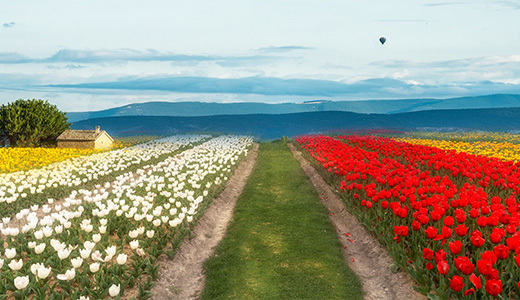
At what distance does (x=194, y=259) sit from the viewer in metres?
12.2

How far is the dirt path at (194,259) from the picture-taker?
10009 mm

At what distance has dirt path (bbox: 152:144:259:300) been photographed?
1001cm

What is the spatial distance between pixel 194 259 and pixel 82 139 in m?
38.1

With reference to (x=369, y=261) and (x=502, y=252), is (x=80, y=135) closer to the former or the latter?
(x=369, y=261)

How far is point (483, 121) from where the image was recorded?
12250 cm

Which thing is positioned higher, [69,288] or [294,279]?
[69,288]

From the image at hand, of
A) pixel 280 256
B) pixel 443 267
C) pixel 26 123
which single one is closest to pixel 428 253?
pixel 443 267

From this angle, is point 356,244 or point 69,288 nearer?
point 69,288

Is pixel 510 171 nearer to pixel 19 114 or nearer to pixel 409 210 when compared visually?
pixel 409 210

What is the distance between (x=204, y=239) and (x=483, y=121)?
12961 centimetres

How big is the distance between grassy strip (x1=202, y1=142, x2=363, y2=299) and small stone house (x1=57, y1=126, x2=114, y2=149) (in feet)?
102

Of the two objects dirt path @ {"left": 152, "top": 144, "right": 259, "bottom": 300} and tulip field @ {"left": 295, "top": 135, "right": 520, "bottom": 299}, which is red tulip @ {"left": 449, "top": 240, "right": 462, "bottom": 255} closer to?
tulip field @ {"left": 295, "top": 135, "right": 520, "bottom": 299}

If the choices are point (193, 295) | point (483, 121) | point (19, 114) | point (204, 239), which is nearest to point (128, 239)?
point (193, 295)

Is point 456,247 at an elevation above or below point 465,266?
above
